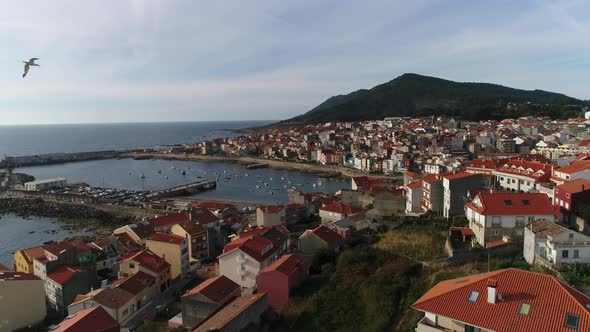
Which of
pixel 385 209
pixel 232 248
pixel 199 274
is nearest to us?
pixel 232 248

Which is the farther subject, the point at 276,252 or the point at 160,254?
the point at 160,254

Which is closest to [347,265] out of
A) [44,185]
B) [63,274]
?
[63,274]

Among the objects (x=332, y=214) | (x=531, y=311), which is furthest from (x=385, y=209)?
(x=531, y=311)

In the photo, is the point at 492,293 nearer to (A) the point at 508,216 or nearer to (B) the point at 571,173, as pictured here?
(A) the point at 508,216

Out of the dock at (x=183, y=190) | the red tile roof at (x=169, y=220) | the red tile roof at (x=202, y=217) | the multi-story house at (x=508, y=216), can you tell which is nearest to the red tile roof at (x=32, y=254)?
the red tile roof at (x=169, y=220)

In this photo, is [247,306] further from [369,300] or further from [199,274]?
[199,274]

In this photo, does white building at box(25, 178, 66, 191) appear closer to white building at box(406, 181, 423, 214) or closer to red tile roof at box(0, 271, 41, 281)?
red tile roof at box(0, 271, 41, 281)

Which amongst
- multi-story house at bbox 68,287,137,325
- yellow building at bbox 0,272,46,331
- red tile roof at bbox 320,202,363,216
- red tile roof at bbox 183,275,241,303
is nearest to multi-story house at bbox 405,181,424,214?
red tile roof at bbox 320,202,363,216
